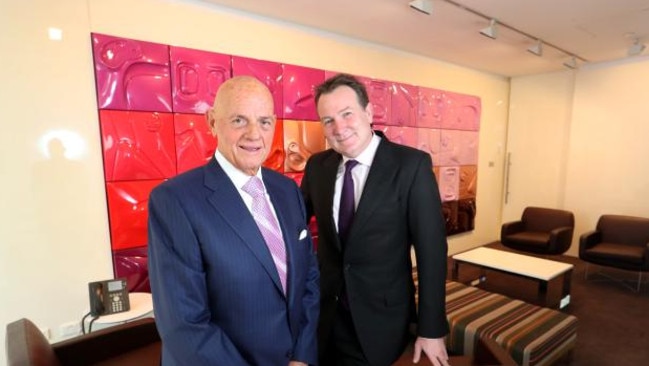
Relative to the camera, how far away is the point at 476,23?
326 centimetres

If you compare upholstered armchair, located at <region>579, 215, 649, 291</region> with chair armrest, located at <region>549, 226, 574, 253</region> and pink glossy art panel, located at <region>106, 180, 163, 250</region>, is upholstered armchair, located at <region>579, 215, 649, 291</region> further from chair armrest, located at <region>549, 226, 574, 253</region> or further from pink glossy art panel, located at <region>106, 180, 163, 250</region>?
pink glossy art panel, located at <region>106, 180, 163, 250</region>

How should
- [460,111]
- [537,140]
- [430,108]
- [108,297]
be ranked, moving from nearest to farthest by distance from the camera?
1. [108,297]
2. [430,108]
3. [460,111]
4. [537,140]

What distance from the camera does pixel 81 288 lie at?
2.41 m

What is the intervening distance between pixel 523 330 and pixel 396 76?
2.96 meters

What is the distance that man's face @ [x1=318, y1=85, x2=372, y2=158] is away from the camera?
1455mm

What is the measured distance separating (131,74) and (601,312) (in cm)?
469

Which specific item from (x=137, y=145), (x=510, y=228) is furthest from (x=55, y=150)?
(x=510, y=228)

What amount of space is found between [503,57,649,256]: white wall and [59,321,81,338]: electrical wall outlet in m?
6.07

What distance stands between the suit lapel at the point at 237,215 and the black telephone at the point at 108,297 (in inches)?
62.2

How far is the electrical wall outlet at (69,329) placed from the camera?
2.36m

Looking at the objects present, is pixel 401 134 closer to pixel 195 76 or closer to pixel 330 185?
pixel 195 76

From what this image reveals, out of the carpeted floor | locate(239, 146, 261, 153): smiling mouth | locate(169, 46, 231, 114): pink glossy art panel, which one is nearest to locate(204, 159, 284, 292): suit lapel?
locate(239, 146, 261, 153): smiling mouth

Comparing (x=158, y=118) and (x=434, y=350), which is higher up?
(x=158, y=118)

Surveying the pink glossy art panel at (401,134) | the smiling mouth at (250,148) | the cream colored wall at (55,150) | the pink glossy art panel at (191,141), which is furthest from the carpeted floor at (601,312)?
the cream colored wall at (55,150)
